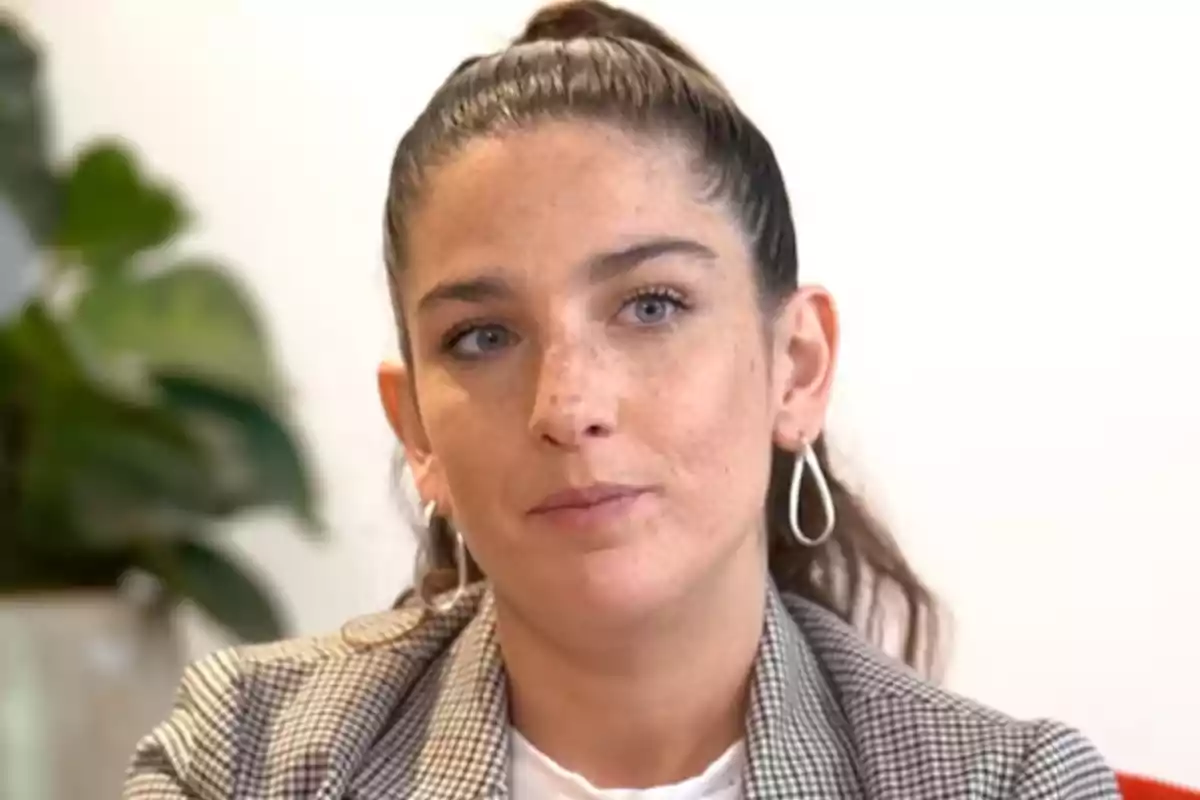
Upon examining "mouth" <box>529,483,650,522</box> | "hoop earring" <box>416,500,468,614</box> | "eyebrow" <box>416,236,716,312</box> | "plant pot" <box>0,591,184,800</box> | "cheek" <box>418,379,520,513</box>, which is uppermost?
"eyebrow" <box>416,236,716,312</box>

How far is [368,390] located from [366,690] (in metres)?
0.67

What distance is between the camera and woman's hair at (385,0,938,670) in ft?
2.88

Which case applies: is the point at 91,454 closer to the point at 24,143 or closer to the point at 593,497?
the point at 24,143

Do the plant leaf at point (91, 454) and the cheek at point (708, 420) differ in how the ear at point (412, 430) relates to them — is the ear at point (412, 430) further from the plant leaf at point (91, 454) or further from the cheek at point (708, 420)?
the plant leaf at point (91, 454)

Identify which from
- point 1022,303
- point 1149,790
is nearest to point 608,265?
point 1149,790

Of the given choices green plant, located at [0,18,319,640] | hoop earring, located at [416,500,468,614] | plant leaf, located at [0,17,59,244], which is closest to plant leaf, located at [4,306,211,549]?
green plant, located at [0,18,319,640]

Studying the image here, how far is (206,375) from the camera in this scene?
146 centimetres

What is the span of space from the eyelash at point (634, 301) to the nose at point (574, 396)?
0.04m

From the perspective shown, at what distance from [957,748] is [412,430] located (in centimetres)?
41

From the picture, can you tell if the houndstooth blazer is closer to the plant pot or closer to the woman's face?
the woman's face

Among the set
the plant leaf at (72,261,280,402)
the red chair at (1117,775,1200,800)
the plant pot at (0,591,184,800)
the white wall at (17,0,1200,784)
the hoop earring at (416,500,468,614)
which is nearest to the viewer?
the red chair at (1117,775,1200,800)

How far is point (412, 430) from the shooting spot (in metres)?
1.00

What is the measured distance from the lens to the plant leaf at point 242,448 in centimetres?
147

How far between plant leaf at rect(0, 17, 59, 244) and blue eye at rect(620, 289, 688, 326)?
2.85 ft
